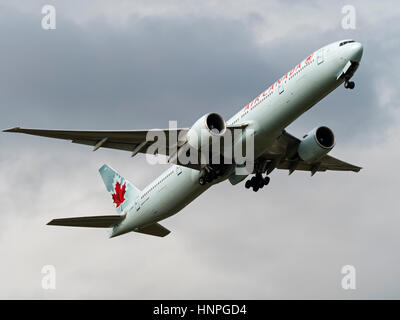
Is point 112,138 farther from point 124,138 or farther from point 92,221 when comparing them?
point 92,221

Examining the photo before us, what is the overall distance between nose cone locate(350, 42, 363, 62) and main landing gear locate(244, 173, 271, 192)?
1002 cm

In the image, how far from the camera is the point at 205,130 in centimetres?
3347

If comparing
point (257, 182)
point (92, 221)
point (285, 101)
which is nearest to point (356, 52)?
point (285, 101)

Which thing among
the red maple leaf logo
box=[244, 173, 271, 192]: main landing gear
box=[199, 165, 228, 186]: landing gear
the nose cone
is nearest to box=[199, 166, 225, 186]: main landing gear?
box=[199, 165, 228, 186]: landing gear

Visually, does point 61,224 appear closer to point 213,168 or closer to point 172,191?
point 172,191

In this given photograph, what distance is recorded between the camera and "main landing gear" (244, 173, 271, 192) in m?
39.5

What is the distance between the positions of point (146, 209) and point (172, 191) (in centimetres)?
282

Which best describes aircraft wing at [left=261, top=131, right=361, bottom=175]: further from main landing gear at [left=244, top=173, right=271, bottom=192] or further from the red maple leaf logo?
the red maple leaf logo

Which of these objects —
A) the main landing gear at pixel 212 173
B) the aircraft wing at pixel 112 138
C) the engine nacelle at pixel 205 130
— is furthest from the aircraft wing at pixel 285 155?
the aircraft wing at pixel 112 138

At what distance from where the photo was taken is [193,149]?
35.0 m

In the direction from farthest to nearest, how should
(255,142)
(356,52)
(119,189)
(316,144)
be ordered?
(119,189) < (316,144) < (255,142) < (356,52)

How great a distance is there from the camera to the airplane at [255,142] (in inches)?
1264

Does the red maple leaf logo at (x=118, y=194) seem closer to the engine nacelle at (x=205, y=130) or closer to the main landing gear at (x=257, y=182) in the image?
the main landing gear at (x=257, y=182)

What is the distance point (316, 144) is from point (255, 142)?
4.61 metres
